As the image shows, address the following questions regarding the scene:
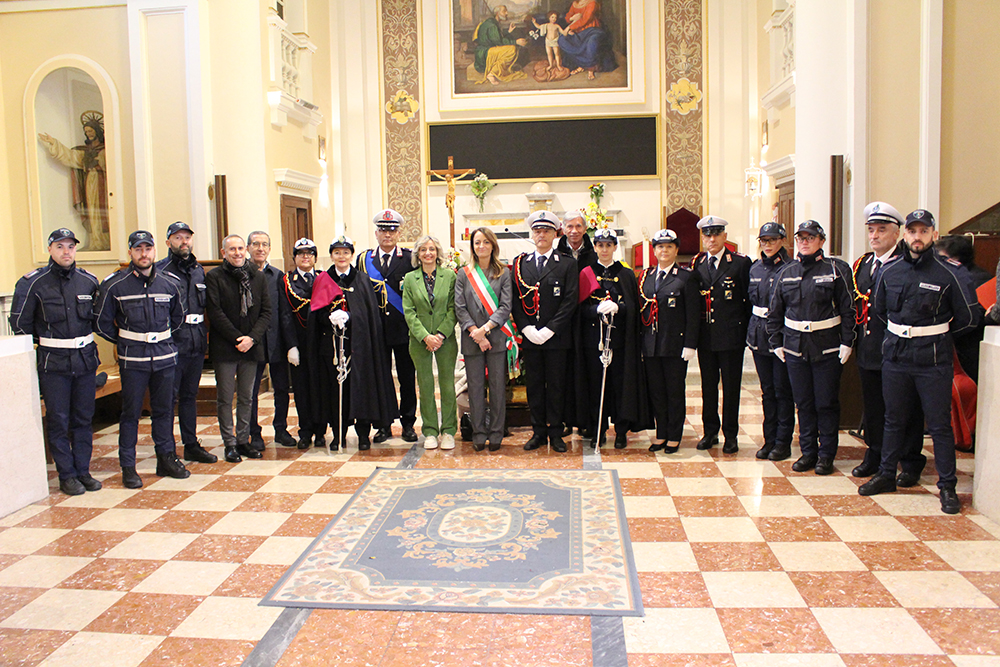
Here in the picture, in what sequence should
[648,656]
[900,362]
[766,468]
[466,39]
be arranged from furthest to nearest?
[466,39], [766,468], [900,362], [648,656]

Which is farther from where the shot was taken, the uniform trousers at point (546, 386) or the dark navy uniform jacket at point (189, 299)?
the uniform trousers at point (546, 386)

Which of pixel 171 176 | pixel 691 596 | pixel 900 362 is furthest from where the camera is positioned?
pixel 171 176

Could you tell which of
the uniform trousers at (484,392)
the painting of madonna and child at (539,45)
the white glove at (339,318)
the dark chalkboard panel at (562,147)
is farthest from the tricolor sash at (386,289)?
the painting of madonna and child at (539,45)

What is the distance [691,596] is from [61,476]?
3.69 metres

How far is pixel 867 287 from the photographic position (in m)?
4.52

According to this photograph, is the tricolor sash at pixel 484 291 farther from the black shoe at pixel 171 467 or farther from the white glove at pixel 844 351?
the black shoe at pixel 171 467

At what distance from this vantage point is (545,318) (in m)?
5.13

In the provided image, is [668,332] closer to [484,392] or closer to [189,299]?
[484,392]

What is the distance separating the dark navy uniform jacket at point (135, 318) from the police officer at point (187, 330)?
Result: 19 cm

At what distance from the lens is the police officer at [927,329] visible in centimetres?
387

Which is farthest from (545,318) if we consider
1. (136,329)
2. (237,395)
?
(136,329)

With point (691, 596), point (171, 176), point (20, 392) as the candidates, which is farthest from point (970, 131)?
point (171, 176)

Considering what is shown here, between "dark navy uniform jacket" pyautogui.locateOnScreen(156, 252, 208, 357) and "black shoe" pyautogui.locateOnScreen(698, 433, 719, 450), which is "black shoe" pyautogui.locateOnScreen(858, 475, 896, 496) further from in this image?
"dark navy uniform jacket" pyautogui.locateOnScreen(156, 252, 208, 357)

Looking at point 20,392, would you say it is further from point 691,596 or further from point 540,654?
point 691,596
